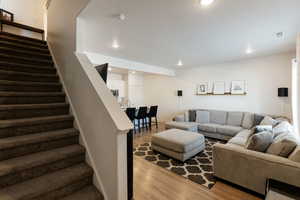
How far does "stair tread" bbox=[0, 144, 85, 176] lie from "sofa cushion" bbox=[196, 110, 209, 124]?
13.6 ft

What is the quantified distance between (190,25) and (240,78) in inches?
130

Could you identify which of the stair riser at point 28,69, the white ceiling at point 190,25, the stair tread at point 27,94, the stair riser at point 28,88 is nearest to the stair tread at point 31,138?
the stair tread at point 27,94

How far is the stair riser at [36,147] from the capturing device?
132cm

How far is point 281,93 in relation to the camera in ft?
12.2

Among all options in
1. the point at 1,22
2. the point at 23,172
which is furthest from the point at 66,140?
the point at 1,22

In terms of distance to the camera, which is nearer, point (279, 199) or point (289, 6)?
point (279, 199)

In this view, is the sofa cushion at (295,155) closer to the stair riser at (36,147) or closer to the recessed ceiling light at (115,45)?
the stair riser at (36,147)

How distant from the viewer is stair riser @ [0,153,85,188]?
1176mm

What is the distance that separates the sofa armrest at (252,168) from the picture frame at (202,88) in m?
3.54

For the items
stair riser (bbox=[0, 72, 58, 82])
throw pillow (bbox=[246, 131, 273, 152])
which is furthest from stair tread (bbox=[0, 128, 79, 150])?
throw pillow (bbox=[246, 131, 273, 152])

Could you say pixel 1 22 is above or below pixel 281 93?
above

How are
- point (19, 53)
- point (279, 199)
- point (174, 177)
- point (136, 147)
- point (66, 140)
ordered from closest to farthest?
point (279, 199)
point (66, 140)
point (174, 177)
point (19, 53)
point (136, 147)

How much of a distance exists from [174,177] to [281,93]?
146 inches

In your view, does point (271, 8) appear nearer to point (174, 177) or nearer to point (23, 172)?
point (174, 177)
